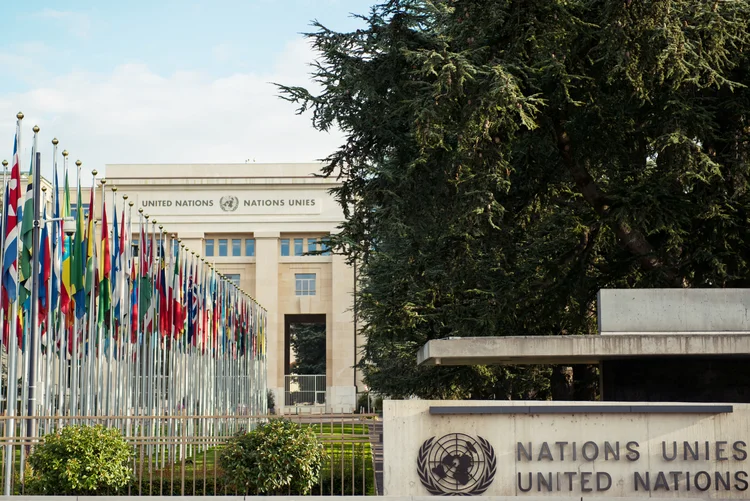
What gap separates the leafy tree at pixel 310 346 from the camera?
10331 cm

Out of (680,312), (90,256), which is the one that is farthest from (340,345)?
(680,312)

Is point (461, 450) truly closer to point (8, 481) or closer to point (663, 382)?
point (663, 382)

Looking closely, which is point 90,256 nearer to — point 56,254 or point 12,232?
point 56,254

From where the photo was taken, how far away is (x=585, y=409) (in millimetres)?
15836

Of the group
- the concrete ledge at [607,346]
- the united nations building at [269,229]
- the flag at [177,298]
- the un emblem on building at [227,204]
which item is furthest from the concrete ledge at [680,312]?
the un emblem on building at [227,204]

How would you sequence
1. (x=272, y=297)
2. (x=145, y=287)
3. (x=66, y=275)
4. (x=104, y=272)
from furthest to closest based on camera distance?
(x=272, y=297) → (x=145, y=287) → (x=104, y=272) → (x=66, y=275)

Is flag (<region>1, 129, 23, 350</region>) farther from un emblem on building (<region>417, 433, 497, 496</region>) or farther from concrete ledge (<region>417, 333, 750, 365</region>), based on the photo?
un emblem on building (<region>417, 433, 497, 496</region>)

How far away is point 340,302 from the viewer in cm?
8769

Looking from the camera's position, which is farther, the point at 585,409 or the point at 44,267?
the point at 44,267

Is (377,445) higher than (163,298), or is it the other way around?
(163,298)

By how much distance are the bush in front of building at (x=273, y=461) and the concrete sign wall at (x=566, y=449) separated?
54.2 inches

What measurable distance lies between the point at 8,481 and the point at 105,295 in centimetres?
987

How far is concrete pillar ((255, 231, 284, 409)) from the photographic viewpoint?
85.9 m

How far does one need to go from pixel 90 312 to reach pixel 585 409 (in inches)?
687
